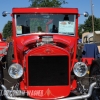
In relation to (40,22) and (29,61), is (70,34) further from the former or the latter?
(29,61)

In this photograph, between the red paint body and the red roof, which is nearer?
the red paint body

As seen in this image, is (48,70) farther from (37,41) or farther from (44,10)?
(44,10)

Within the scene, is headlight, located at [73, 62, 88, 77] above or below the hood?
below

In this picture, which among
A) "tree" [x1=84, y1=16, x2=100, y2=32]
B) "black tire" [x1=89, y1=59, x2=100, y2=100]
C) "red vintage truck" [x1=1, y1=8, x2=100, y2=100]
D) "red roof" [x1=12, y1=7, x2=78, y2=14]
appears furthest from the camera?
"tree" [x1=84, y1=16, x2=100, y2=32]

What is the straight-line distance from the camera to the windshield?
6.48 m

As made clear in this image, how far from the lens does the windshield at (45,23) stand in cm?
648

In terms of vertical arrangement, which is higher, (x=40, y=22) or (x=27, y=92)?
(x=40, y=22)

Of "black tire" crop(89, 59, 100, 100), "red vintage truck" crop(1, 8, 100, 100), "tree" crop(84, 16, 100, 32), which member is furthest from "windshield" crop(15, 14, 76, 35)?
"tree" crop(84, 16, 100, 32)

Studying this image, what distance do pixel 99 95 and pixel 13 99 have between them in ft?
6.10

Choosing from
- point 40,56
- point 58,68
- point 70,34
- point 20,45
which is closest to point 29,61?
point 40,56

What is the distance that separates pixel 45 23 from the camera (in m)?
6.50

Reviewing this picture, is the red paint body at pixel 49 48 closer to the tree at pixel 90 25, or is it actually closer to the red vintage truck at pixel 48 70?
the red vintage truck at pixel 48 70

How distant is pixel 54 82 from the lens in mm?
5445

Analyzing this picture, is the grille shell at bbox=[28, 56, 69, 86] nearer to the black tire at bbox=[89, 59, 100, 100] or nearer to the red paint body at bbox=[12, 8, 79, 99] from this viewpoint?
the red paint body at bbox=[12, 8, 79, 99]
